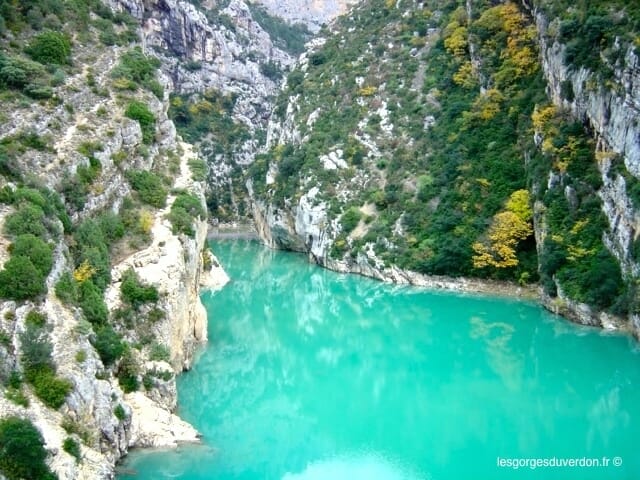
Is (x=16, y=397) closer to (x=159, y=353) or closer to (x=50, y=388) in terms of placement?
(x=50, y=388)

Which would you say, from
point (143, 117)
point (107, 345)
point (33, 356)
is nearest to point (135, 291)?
point (107, 345)

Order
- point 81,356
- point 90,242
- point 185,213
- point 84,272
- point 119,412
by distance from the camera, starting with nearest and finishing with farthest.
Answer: point 81,356
point 119,412
point 84,272
point 90,242
point 185,213

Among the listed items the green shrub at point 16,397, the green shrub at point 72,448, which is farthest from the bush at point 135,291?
the green shrub at point 72,448

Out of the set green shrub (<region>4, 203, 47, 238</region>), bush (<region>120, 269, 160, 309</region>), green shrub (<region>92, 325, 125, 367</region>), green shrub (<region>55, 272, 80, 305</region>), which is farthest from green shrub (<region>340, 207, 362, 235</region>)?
green shrub (<region>4, 203, 47, 238</region>)

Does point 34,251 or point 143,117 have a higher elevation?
point 143,117

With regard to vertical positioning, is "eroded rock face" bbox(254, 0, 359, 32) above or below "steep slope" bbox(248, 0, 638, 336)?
above

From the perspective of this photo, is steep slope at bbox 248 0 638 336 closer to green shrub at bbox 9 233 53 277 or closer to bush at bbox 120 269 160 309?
bush at bbox 120 269 160 309
